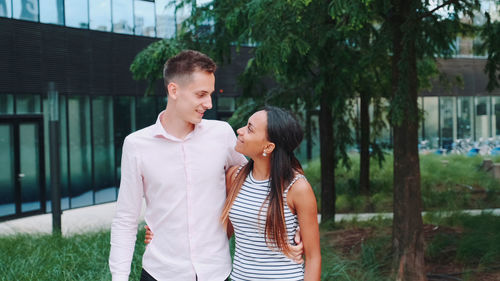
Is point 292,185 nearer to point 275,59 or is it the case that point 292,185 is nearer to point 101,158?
point 275,59

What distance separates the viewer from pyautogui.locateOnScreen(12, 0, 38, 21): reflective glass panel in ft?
45.6

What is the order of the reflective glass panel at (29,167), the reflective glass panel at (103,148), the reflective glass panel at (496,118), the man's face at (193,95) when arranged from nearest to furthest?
the man's face at (193,95)
the reflective glass panel at (29,167)
the reflective glass panel at (103,148)
the reflective glass panel at (496,118)

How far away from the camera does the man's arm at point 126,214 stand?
9.14ft

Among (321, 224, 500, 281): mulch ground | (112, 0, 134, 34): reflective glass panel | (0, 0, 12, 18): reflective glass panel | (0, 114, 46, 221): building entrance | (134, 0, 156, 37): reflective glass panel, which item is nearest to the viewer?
(321, 224, 500, 281): mulch ground

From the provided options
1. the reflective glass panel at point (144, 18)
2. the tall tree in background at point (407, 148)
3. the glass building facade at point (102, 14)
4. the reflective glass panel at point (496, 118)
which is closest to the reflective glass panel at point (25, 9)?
the glass building facade at point (102, 14)

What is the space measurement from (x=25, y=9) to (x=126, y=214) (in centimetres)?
1291

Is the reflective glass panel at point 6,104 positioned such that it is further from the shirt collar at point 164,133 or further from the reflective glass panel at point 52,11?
the shirt collar at point 164,133

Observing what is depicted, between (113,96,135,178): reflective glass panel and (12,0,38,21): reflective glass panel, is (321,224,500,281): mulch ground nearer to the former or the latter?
(113,96,135,178): reflective glass panel

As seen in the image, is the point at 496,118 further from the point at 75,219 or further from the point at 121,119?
the point at 75,219

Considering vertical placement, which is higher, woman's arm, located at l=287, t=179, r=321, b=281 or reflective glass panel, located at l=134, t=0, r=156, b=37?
reflective glass panel, located at l=134, t=0, r=156, b=37

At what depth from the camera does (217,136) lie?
2912 mm

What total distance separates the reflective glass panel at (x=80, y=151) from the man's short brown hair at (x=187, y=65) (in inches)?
531

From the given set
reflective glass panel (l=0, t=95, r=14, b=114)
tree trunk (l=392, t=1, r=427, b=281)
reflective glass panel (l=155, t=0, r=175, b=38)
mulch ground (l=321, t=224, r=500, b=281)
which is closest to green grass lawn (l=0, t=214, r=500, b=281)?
mulch ground (l=321, t=224, r=500, b=281)

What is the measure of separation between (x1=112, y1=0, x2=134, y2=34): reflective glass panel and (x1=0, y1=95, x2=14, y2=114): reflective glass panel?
3.94 m
